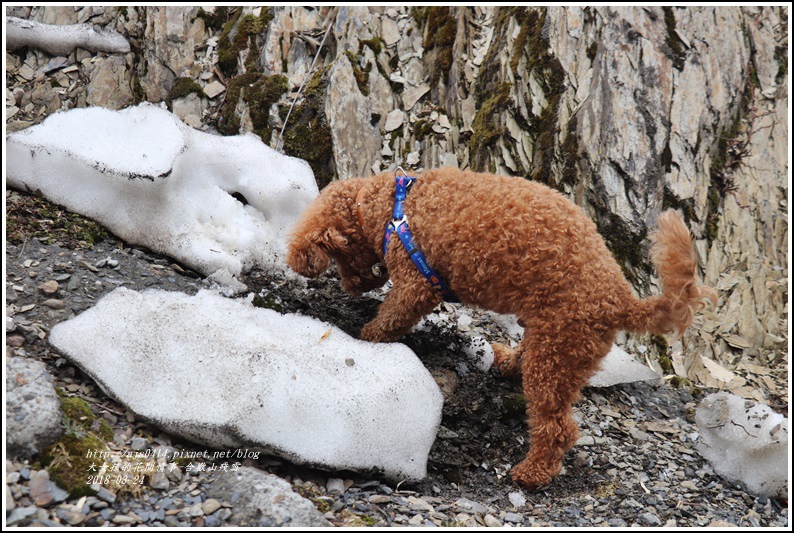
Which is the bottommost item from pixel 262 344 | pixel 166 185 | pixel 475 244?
pixel 262 344

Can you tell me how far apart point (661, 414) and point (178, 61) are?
6.30m

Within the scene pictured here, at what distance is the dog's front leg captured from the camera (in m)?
4.68

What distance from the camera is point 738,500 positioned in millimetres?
4605

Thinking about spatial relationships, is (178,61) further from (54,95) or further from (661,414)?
(661,414)

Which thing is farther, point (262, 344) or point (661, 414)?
point (661, 414)

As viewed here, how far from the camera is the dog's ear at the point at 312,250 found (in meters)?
4.76

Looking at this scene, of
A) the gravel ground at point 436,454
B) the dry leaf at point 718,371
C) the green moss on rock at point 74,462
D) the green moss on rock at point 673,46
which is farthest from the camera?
the green moss on rock at point 673,46

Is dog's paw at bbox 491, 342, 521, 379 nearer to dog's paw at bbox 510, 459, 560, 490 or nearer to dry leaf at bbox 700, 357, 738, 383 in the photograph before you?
dog's paw at bbox 510, 459, 560, 490

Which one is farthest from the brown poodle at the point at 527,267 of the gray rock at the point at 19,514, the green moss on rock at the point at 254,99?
the gray rock at the point at 19,514

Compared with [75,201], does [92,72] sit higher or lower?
higher

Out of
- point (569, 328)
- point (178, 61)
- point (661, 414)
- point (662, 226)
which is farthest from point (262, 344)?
point (178, 61)

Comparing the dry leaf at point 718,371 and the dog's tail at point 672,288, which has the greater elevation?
the dog's tail at point 672,288

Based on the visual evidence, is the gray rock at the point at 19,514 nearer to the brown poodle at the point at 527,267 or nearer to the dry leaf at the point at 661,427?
the brown poodle at the point at 527,267

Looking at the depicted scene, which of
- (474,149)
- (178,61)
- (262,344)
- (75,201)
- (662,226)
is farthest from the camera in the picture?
(178,61)
